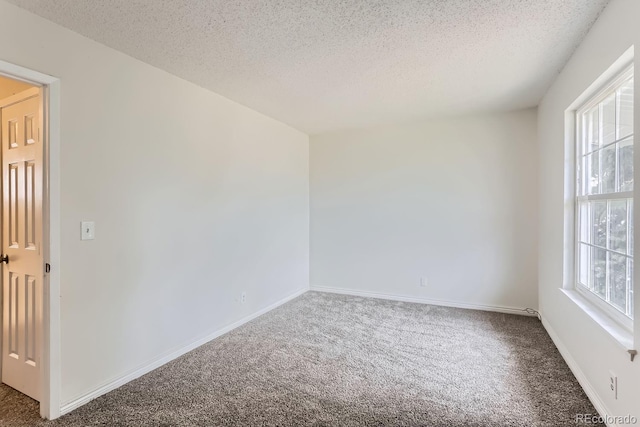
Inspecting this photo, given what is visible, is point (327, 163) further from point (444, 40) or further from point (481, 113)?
point (444, 40)

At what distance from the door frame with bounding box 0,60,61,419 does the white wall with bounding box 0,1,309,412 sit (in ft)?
0.16

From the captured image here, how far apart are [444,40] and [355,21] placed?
26.6 inches

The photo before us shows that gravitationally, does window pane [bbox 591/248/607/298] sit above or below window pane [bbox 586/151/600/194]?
below

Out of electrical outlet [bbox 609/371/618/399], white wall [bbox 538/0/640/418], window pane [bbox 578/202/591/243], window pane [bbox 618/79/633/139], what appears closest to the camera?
white wall [bbox 538/0/640/418]

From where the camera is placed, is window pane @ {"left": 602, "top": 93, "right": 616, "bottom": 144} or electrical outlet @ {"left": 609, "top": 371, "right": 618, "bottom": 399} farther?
window pane @ {"left": 602, "top": 93, "right": 616, "bottom": 144}

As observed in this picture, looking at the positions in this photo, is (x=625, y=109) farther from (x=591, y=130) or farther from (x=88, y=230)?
(x=88, y=230)

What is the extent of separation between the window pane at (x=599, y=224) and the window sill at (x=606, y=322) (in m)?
0.44

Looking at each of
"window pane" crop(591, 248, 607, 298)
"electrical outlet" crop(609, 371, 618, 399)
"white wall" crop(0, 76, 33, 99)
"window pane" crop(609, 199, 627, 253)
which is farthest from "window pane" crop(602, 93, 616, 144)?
"white wall" crop(0, 76, 33, 99)

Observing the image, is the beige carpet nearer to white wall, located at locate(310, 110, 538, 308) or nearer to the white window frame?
the white window frame

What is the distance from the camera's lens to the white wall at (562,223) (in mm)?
1632

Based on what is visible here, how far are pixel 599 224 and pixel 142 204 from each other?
3380 millimetres

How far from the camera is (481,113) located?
3.90 m

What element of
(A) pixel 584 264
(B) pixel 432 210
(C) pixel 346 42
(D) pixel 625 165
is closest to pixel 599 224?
(A) pixel 584 264

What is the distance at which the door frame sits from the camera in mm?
1925
